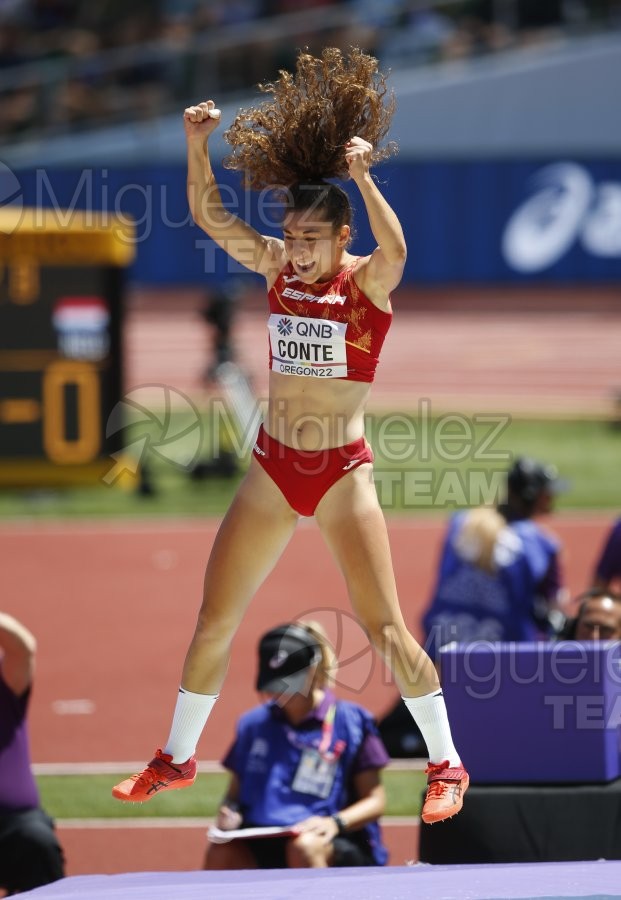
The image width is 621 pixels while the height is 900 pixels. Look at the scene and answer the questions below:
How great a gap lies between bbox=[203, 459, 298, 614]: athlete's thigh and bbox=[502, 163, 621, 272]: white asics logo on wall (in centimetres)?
2149

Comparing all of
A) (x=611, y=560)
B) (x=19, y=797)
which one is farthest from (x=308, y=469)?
(x=611, y=560)

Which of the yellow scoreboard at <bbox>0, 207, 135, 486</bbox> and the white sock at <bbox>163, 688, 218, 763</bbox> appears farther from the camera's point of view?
the yellow scoreboard at <bbox>0, 207, 135, 486</bbox>

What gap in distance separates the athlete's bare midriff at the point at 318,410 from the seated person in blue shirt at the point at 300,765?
1.44m

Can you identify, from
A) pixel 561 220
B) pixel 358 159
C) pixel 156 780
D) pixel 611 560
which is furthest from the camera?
pixel 561 220

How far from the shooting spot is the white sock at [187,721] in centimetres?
456

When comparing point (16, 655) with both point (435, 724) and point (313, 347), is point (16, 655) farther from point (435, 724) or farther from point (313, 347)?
point (313, 347)

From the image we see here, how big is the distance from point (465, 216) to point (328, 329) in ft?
70.5

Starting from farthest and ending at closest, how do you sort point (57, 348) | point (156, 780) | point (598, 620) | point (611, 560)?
point (57, 348)
point (611, 560)
point (598, 620)
point (156, 780)

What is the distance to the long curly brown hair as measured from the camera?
4.39 metres

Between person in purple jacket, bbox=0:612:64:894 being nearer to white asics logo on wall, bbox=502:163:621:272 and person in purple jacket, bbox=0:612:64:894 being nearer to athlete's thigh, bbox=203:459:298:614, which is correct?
athlete's thigh, bbox=203:459:298:614

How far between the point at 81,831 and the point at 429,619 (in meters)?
1.94

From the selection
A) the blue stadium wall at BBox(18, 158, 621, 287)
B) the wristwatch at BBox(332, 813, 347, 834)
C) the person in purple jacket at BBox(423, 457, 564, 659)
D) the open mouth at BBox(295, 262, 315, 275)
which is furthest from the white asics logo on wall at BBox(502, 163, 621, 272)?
the open mouth at BBox(295, 262, 315, 275)

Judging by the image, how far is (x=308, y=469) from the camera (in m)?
4.40

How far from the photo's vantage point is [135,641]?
10.1m
